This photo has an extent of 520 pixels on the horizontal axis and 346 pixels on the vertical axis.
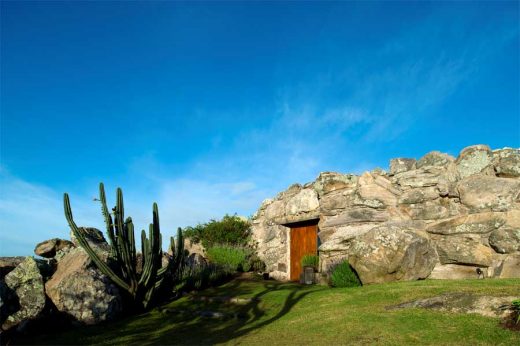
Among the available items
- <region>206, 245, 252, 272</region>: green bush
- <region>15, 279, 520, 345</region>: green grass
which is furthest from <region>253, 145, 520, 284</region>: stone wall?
<region>206, 245, 252, 272</region>: green bush

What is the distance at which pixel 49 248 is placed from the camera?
41.7 ft

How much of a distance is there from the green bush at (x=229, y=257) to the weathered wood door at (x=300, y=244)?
1.97 meters

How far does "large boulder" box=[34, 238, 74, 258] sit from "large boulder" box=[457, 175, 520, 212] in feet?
42.5

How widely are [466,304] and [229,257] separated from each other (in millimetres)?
10762

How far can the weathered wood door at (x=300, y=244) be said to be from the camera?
15.2m

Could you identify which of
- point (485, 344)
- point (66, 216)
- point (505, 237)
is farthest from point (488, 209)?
point (66, 216)

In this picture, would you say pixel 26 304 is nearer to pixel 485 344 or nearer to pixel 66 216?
pixel 66 216

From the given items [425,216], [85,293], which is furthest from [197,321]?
[425,216]

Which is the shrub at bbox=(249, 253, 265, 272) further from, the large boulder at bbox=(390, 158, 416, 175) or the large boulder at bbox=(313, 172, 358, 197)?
the large boulder at bbox=(390, 158, 416, 175)

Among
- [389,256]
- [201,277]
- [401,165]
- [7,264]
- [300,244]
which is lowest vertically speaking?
[201,277]

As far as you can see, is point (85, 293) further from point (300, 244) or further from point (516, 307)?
point (300, 244)

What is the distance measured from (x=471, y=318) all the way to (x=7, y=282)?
9.26m

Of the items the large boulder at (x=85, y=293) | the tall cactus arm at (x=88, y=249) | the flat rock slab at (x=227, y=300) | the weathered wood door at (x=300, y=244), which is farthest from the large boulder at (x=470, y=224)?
the large boulder at (x=85, y=293)

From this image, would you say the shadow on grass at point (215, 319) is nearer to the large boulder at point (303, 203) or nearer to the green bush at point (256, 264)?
the large boulder at point (303, 203)
